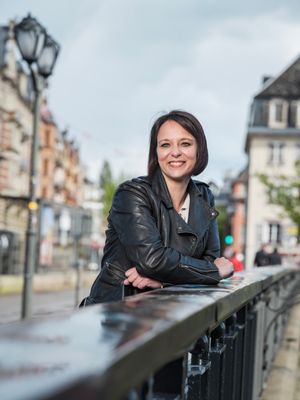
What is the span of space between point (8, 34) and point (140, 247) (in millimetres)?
50205

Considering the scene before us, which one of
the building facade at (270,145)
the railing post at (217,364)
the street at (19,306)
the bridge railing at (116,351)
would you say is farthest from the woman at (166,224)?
the building facade at (270,145)

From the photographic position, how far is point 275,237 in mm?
75812

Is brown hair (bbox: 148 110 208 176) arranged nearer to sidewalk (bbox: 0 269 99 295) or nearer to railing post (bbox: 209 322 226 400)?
railing post (bbox: 209 322 226 400)

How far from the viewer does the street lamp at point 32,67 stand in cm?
1273

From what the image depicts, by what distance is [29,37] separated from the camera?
12922 millimetres

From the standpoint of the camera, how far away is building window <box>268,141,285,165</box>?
7612 cm

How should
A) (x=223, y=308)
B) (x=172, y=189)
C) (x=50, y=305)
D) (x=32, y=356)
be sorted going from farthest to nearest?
(x=50, y=305)
(x=172, y=189)
(x=223, y=308)
(x=32, y=356)

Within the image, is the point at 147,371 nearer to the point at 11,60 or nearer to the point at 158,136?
the point at 158,136

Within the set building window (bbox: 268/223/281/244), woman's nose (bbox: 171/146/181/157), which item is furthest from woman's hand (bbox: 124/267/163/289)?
building window (bbox: 268/223/281/244)

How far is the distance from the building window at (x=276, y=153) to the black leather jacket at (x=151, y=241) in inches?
2894

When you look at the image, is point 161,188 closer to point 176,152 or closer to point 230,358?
point 176,152

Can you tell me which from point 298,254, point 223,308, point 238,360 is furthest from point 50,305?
point 298,254

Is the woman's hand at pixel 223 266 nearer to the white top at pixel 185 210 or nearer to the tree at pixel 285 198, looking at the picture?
the white top at pixel 185 210

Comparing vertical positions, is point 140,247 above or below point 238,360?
above
